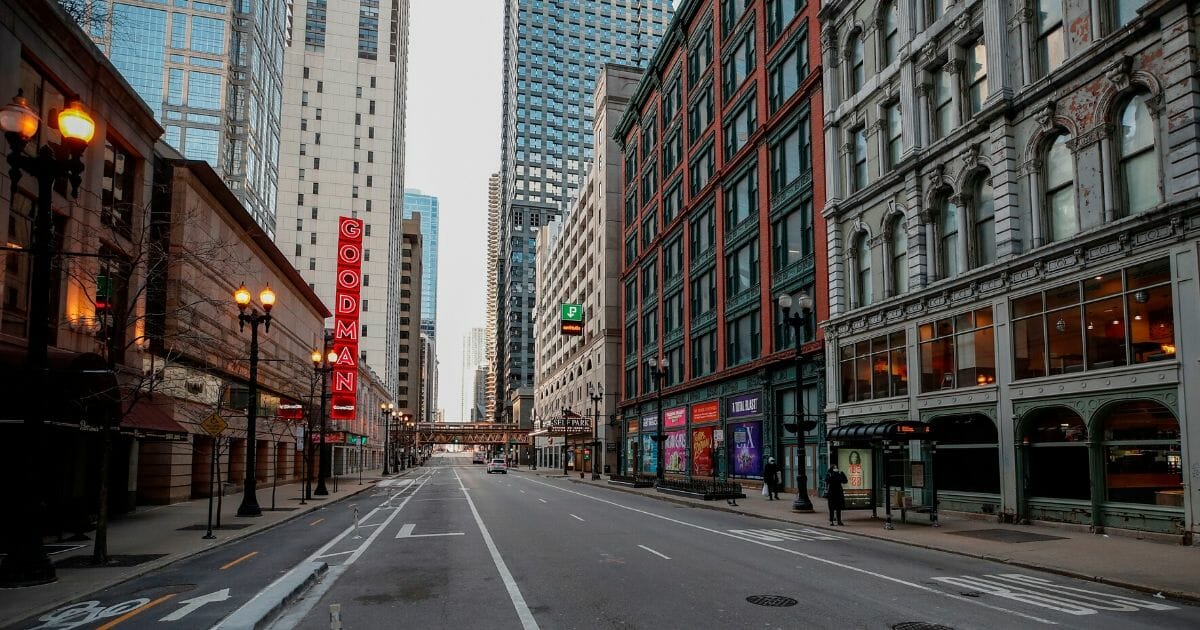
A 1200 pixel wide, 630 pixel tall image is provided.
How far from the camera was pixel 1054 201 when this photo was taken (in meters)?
22.3

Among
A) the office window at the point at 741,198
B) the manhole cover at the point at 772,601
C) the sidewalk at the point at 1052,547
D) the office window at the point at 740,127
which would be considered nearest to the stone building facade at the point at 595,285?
the office window at the point at 741,198

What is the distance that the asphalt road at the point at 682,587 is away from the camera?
32.6ft

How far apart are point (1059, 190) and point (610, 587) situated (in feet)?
58.5

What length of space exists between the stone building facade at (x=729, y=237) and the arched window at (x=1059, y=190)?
939 centimetres

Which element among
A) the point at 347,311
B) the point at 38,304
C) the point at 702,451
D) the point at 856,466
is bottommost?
the point at 702,451

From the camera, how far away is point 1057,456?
2166 cm

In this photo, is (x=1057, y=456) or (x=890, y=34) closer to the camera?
(x=1057, y=456)

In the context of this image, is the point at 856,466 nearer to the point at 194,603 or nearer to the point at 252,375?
the point at 252,375

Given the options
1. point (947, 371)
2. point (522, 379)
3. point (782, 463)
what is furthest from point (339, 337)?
point (522, 379)

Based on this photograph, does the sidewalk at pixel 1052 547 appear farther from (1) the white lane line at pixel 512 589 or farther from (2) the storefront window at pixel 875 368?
(1) the white lane line at pixel 512 589

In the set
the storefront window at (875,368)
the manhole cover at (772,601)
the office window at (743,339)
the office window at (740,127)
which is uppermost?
the office window at (740,127)

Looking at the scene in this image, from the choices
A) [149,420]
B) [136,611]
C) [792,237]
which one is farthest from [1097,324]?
[149,420]

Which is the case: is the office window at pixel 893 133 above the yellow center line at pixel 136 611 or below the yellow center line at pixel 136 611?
above

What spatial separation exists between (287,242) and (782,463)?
86.1m
